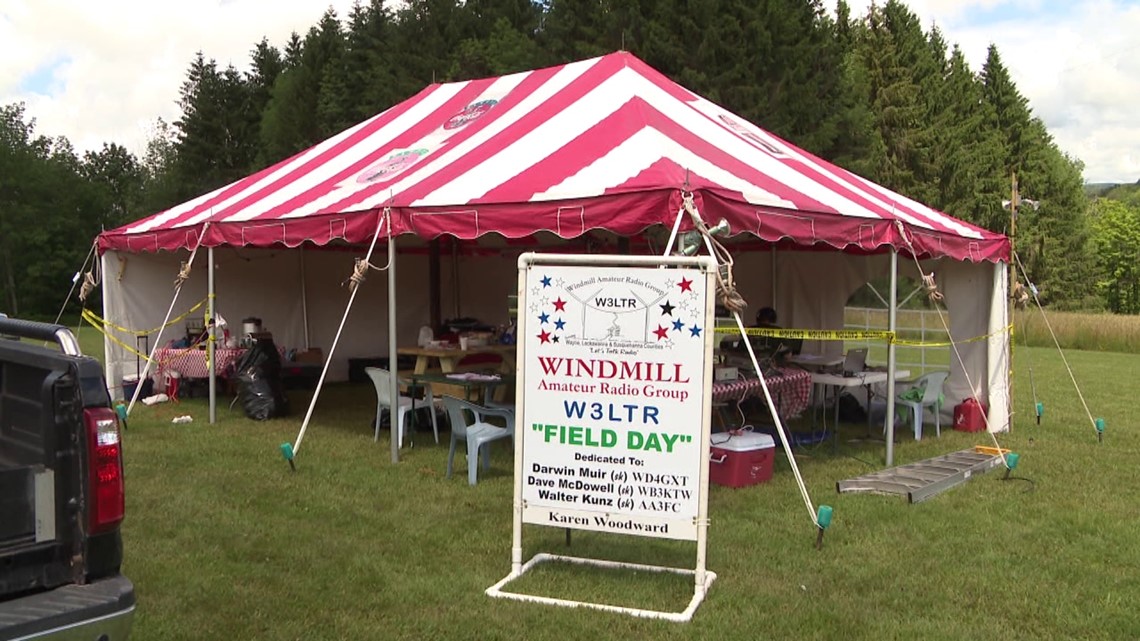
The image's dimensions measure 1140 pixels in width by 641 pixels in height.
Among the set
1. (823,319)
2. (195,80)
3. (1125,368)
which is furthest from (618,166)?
(195,80)

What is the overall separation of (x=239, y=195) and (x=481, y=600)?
22.7ft

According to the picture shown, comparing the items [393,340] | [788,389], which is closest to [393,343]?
[393,340]

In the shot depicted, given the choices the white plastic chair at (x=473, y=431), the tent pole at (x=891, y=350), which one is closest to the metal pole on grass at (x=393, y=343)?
the white plastic chair at (x=473, y=431)

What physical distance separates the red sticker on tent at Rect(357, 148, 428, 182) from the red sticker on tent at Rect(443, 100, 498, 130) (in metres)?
0.61

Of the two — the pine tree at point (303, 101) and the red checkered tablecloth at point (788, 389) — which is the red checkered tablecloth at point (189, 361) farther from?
the pine tree at point (303, 101)

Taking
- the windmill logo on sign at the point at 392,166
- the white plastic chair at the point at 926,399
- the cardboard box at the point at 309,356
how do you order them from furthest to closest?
1. the cardboard box at the point at 309,356
2. the white plastic chair at the point at 926,399
3. the windmill logo on sign at the point at 392,166

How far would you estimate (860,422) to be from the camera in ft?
32.2

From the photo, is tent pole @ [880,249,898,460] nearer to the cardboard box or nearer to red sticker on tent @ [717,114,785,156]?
red sticker on tent @ [717,114,785,156]

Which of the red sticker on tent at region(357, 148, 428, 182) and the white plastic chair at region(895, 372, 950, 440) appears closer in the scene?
the red sticker on tent at region(357, 148, 428, 182)

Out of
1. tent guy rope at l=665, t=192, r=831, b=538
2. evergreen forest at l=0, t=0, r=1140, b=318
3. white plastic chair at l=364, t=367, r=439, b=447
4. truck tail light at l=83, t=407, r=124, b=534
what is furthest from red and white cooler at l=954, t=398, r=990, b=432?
evergreen forest at l=0, t=0, r=1140, b=318

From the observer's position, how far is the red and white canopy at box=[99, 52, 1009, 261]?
6.27 meters

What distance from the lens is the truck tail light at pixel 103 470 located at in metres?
2.65

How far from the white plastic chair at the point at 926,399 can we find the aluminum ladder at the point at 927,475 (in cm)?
94

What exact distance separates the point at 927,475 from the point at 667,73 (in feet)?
62.6
